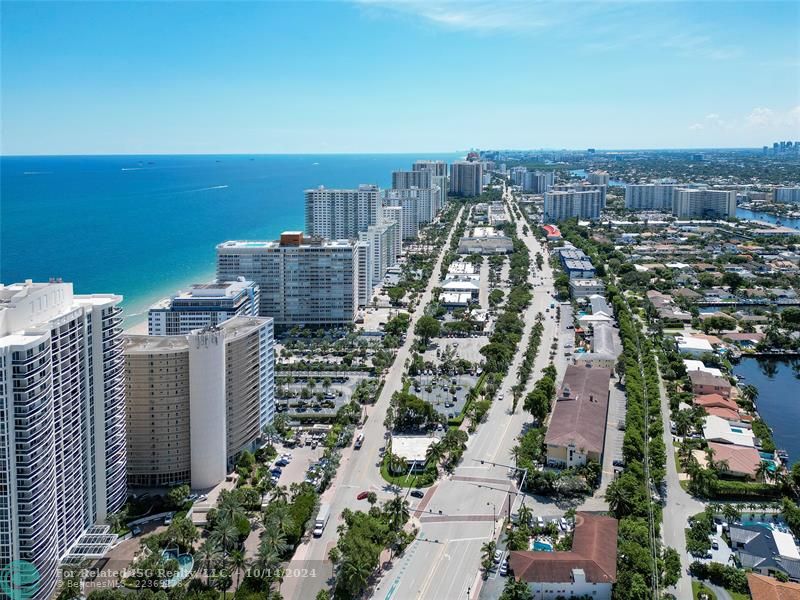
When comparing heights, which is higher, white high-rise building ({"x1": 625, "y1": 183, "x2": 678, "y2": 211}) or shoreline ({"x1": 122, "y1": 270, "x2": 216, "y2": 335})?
white high-rise building ({"x1": 625, "y1": 183, "x2": 678, "y2": 211})

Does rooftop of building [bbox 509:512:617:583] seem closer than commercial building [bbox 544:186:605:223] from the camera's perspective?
Yes

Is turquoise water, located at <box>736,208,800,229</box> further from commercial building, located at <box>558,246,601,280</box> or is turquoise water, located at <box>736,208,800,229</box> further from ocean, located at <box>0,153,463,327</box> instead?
ocean, located at <box>0,153,463,327</box>

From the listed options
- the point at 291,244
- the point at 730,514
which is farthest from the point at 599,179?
the point at 730,514

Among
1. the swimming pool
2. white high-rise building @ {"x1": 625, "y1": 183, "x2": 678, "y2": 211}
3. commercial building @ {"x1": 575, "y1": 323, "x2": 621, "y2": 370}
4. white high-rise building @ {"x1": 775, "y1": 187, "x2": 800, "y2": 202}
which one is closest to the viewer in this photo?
the swimming pool

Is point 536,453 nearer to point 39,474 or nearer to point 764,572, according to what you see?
point 764,572

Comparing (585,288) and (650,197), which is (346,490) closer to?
(585,288)

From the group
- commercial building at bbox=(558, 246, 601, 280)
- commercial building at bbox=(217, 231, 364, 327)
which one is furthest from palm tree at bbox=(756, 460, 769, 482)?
commercial building at bbox=(558, 246, 601, 280)

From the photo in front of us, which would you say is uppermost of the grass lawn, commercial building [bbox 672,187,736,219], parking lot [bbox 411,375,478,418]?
commercial building [bbox 672,187,736,219]
